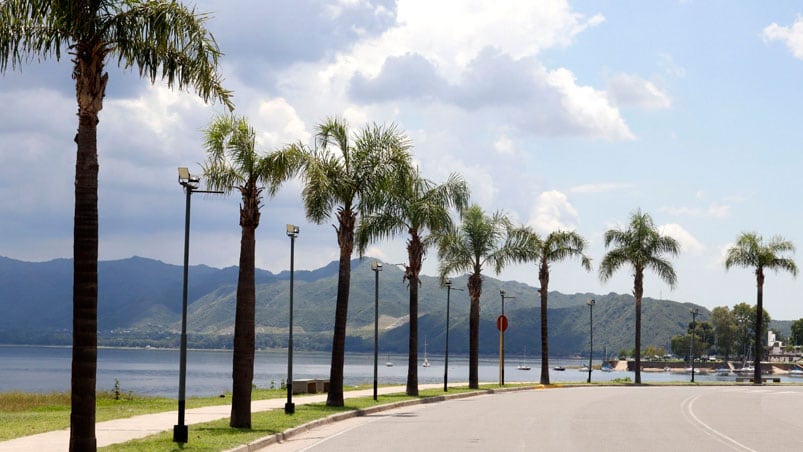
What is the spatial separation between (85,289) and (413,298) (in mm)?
27041

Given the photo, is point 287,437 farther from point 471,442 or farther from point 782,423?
point 782,423

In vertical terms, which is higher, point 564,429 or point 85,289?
point 85,289

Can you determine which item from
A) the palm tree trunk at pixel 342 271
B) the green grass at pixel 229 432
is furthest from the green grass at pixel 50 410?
the palm tree trunk at pixel 342 271

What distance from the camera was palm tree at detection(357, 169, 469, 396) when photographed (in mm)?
39969

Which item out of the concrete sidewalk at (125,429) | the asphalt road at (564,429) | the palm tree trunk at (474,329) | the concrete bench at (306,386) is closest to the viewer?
the concrete sidewalk at (125,429)

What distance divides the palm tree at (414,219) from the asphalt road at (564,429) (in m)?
5.59

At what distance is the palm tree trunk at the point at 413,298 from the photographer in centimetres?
4166

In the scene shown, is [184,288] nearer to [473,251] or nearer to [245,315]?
[245,315]

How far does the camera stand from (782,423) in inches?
1142

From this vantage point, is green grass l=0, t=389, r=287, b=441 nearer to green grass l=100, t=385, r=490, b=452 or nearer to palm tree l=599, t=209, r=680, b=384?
green grass l=100, t=385, r=490, b=452

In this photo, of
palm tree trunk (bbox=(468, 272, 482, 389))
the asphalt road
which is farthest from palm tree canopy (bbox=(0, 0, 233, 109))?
palm tree trunk (bbox=(468, 272, 482, 389))

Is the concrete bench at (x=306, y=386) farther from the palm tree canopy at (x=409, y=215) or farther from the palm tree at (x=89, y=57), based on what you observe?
the palm tree at (x=89, y=57)

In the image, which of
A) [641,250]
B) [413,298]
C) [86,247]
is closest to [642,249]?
[641,250]

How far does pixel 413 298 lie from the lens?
41.8 meters
